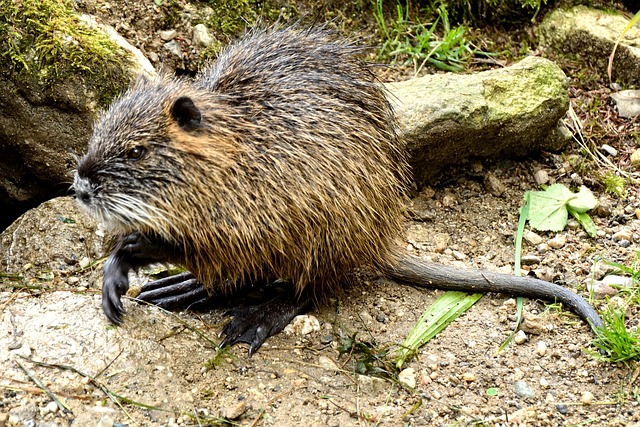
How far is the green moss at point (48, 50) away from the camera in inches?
173

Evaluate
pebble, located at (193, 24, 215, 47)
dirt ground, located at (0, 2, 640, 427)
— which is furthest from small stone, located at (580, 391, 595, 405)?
pebble, located at (193, 24, 215, 47)

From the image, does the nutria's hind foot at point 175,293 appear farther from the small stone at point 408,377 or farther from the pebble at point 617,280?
the pebble at point 617,280

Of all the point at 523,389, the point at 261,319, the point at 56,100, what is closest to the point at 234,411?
the point at 261,319

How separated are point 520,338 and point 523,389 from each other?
0.35 m

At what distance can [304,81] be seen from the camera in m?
3.76

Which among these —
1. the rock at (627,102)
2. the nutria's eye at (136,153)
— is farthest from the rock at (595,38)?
the nutria's eye at (136,153)

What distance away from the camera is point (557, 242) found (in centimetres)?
434

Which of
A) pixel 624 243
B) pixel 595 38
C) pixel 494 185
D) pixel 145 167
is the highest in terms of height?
pixel 145 167

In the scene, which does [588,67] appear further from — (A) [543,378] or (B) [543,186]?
(A) [543,378]

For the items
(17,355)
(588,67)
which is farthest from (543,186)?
(17,355)

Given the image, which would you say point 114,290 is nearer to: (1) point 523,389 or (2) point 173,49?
(1) point 523,389

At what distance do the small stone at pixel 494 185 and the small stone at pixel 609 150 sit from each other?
2.35 feet

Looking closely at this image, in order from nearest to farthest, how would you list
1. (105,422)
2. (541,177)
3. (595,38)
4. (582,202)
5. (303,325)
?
(105,422) → (303,325) → (582,202) → (541,177) → (595,38)

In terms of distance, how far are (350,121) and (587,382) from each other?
164cm
